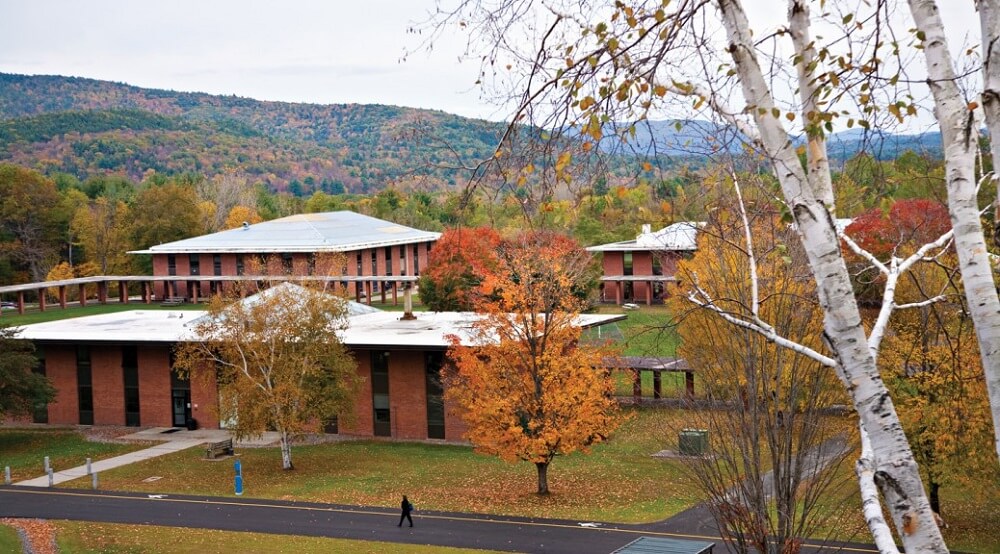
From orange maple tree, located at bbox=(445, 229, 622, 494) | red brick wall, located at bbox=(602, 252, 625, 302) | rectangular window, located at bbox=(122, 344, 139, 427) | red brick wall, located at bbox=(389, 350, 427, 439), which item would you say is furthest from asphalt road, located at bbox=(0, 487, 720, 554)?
red brick wall, located at bbox=(602, 252, 625, 302)

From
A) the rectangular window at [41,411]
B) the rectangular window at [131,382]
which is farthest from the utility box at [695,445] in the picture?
the rectangular window at [41,411]

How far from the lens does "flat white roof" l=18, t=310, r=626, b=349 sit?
44.2 meters

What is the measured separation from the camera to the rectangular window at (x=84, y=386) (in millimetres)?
50031

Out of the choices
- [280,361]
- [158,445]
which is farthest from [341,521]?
[158,445]

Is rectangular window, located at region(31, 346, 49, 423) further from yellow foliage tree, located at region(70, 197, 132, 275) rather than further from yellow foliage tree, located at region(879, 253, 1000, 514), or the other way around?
yellow foliage tree, located at region(70, 197, 132, 275)

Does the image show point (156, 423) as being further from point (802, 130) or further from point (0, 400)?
point (802, 130)

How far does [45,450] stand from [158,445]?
15.1ft

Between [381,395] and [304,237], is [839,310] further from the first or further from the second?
[304,237]

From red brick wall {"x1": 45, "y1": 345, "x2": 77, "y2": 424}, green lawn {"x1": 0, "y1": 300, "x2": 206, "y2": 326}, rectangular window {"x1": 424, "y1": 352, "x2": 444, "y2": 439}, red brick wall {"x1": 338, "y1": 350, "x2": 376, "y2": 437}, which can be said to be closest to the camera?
rectangular window {"x1": 424, "y1": 352, "x2": 444, "y2": 439}

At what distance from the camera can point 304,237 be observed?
3590 inches

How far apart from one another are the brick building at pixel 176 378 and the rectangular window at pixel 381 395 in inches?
1.6

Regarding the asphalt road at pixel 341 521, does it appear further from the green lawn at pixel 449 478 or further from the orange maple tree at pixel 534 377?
the orange maple tree at pixel 534 377

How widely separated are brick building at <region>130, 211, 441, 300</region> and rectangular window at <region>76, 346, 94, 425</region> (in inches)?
1394

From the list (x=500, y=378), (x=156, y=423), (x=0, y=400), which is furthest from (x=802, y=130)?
(x=156, y=423)
